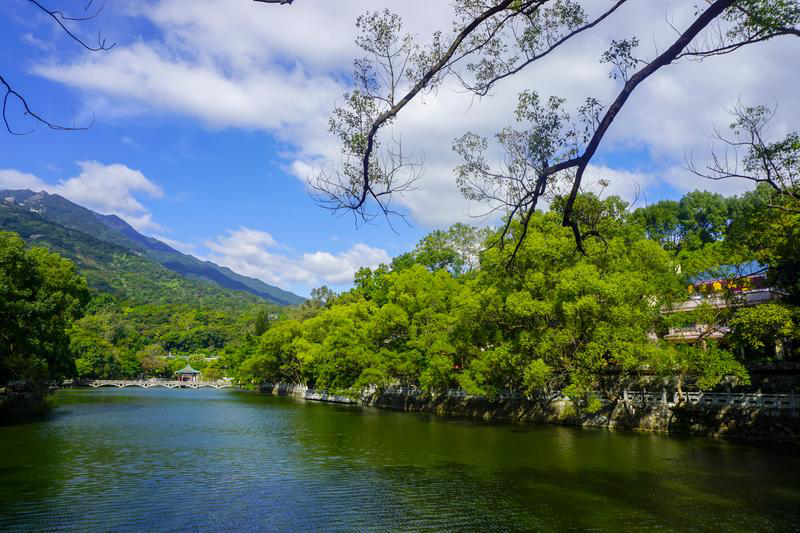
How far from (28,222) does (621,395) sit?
21024 centimetres

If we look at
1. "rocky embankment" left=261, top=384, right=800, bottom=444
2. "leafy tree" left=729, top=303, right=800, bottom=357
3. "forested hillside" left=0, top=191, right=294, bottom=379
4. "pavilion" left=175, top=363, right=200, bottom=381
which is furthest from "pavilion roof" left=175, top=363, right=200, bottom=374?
"leafy tree" left=729, top=303, right=800, bottom=357

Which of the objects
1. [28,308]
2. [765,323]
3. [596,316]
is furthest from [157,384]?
[765,323]

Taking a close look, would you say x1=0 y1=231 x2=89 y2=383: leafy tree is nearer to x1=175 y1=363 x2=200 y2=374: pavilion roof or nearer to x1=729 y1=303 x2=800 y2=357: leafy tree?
x1=729 y1=303 x2=800 y2=357: leafy tree

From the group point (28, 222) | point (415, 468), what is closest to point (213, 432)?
point (415, 468)

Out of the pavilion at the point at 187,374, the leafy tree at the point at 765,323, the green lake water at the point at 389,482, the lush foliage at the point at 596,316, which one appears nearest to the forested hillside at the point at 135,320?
the pavilion at the point at 187,374

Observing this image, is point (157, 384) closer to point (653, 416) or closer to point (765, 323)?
point (653, 416)

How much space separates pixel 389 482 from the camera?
13086 mm

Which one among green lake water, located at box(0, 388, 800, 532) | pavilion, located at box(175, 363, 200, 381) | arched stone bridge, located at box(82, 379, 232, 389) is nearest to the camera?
green lake water, located at box(0, 388, 800, 532)

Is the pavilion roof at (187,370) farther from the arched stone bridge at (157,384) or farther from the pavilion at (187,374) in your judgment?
the arched stone bridge at (157,384)

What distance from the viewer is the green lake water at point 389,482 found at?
9742mm

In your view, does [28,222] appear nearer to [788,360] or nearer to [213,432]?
[213,432]

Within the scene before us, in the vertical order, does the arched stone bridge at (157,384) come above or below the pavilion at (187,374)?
below

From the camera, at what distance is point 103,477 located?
13.0 meters

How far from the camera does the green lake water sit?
32.0ft
